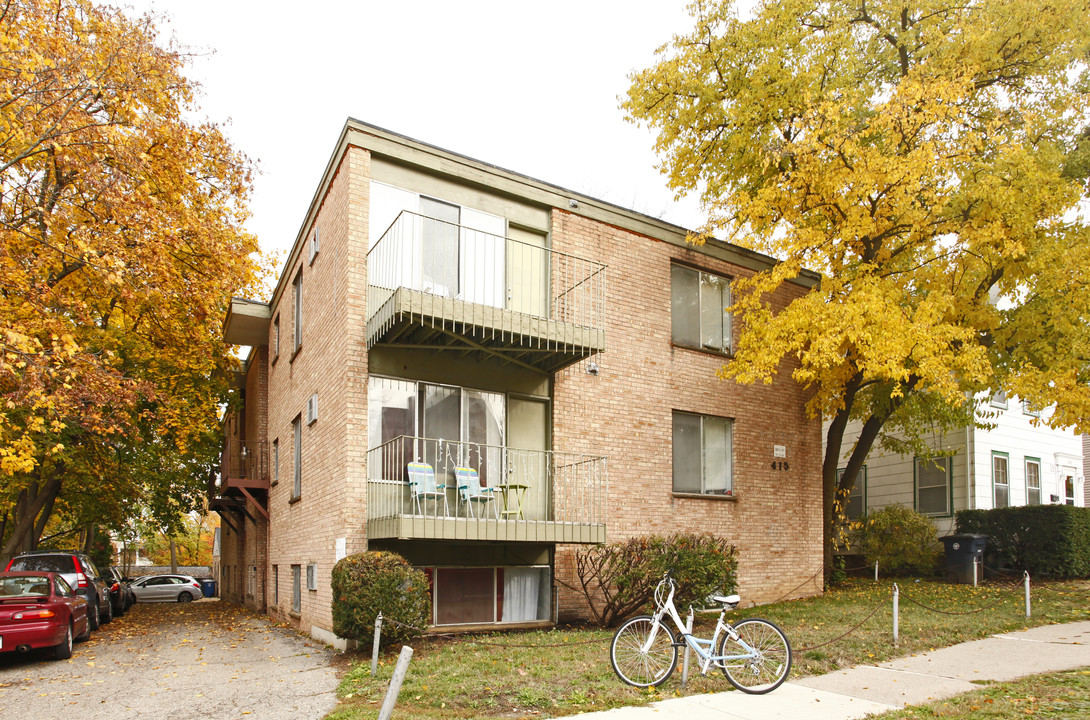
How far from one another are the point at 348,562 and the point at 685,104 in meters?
11.5

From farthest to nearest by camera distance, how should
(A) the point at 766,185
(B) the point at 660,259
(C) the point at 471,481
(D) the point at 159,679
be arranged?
(A) the point at 766,185 < (B) the point at 660,259 < (C) the point at 471,481 < (D) the point at 159,679

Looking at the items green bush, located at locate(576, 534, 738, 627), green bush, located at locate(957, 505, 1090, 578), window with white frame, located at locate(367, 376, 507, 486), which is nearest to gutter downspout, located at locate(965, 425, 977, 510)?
green bush, located at locate(957, 505, 1090, 578)

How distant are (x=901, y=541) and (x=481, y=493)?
12.2 meters

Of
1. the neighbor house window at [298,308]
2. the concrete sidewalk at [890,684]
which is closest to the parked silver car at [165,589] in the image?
the neighbor house window at [298,308]

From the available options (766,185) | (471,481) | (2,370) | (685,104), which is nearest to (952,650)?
(471,481)

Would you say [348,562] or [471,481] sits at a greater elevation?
[471,481]

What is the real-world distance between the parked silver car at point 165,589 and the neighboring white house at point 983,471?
2624 cm

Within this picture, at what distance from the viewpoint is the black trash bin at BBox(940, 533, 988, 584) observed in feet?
59.6

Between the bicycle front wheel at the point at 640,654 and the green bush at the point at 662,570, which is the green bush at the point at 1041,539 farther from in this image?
the bicycle front wheel at the point at 640,654

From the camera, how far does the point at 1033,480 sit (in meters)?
23.2

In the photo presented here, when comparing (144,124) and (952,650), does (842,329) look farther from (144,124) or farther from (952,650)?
(144,124)

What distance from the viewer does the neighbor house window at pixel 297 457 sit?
15.5m

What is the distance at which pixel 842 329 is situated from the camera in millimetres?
13938

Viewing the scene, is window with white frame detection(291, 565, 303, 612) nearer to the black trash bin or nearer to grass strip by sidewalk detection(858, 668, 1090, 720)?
grass strip by sidewalk detection(858, 668, 1090, 720)
